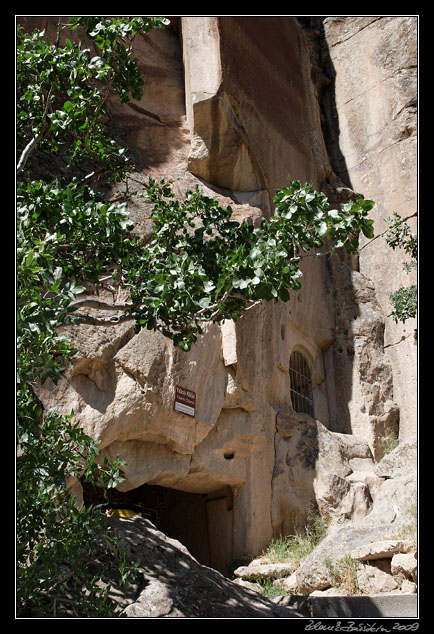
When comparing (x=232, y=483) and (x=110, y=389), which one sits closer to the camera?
(x=110, y=389)

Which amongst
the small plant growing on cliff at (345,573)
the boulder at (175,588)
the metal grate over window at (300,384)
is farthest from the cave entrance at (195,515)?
the metal grate over window at (300,384)

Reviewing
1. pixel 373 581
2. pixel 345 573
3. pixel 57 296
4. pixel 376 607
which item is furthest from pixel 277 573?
pixel 57 296

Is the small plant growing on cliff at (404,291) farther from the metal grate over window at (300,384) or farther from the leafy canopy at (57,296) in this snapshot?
the leafy canopy at (57,296)

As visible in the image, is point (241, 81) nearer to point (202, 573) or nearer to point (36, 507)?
point (202, 573)

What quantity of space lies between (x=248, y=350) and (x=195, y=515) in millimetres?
2816

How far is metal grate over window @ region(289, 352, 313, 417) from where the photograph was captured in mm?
13508

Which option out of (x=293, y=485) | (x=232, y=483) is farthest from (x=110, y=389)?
(x=293, y=485)

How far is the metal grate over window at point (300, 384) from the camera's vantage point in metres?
13.5

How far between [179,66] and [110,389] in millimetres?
7678

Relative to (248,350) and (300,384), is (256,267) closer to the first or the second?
(248,350)

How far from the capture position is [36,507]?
484cm

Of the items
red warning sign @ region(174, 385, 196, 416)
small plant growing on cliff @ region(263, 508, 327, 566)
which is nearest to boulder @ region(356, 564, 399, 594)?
small plant growing on cliff @ region(263, 508, 327, 566)

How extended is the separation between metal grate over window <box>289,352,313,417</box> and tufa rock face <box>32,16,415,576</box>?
0.17 metres

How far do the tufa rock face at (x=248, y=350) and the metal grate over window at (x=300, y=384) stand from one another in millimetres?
174
